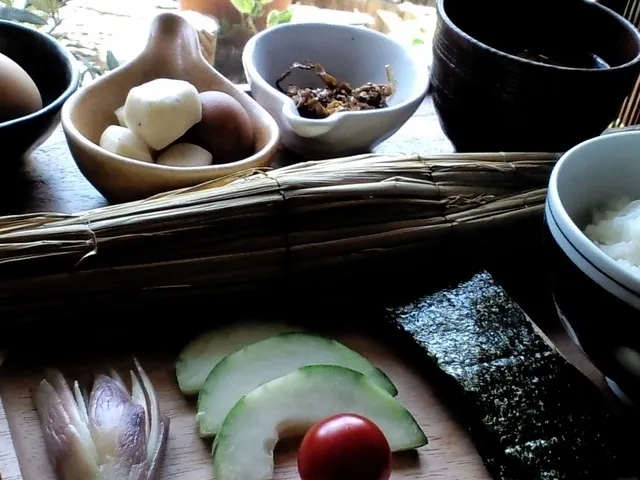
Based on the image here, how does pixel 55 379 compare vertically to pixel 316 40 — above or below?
below

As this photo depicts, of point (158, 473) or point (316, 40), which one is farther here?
point (316, 40)

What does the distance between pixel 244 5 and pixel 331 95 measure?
0.23 m

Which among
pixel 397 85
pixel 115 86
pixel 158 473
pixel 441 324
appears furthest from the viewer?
pixel 397 85

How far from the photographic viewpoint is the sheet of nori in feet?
1.90

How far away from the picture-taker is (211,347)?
0.64 metres

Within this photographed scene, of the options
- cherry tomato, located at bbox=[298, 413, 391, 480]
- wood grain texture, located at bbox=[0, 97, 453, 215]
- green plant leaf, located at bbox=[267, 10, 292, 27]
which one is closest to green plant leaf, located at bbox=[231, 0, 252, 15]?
green plant leaf, located at bbox=[267, 10, 292, 27]

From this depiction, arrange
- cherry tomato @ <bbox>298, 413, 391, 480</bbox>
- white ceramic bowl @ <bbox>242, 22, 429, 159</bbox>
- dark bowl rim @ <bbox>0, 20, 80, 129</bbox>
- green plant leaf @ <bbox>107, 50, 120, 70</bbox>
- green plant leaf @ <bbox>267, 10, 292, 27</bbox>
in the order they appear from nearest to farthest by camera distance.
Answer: cherry tomato @ <bbox>298, 413, 391, 480</bbox>
dark bowl rim @ <bbox>0, 20, 80, 129</bbox>
white ceramic bowl @ <bbox>242, 22, 429, 159</bbox>
green plant leaf @ <bbox>107, 50, 120, 70</bbox>
green plant leaf @ <bbox>267, 10, 292, 27</bbox>

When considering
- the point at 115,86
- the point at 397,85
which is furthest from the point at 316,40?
the point at 115,86

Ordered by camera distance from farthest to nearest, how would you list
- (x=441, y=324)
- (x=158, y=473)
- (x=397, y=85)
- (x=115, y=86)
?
1. (x=397, y=85)
2. (x=115, y=86)
3. (x=441, y=324)
4. (x=158, y=473)

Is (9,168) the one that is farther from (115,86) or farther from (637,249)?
(637,249)

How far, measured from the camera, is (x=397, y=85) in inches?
34.7

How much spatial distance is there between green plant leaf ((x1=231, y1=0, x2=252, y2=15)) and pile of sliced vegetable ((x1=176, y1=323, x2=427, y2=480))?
50cm

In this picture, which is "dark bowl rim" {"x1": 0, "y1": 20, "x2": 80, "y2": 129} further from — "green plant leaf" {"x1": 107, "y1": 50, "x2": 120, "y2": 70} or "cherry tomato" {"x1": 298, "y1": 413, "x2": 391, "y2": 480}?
"cherry tomato" {"x1": 298, "y1": 413, "x2": 391, "y2": 480}

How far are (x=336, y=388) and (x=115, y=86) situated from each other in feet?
1.33
